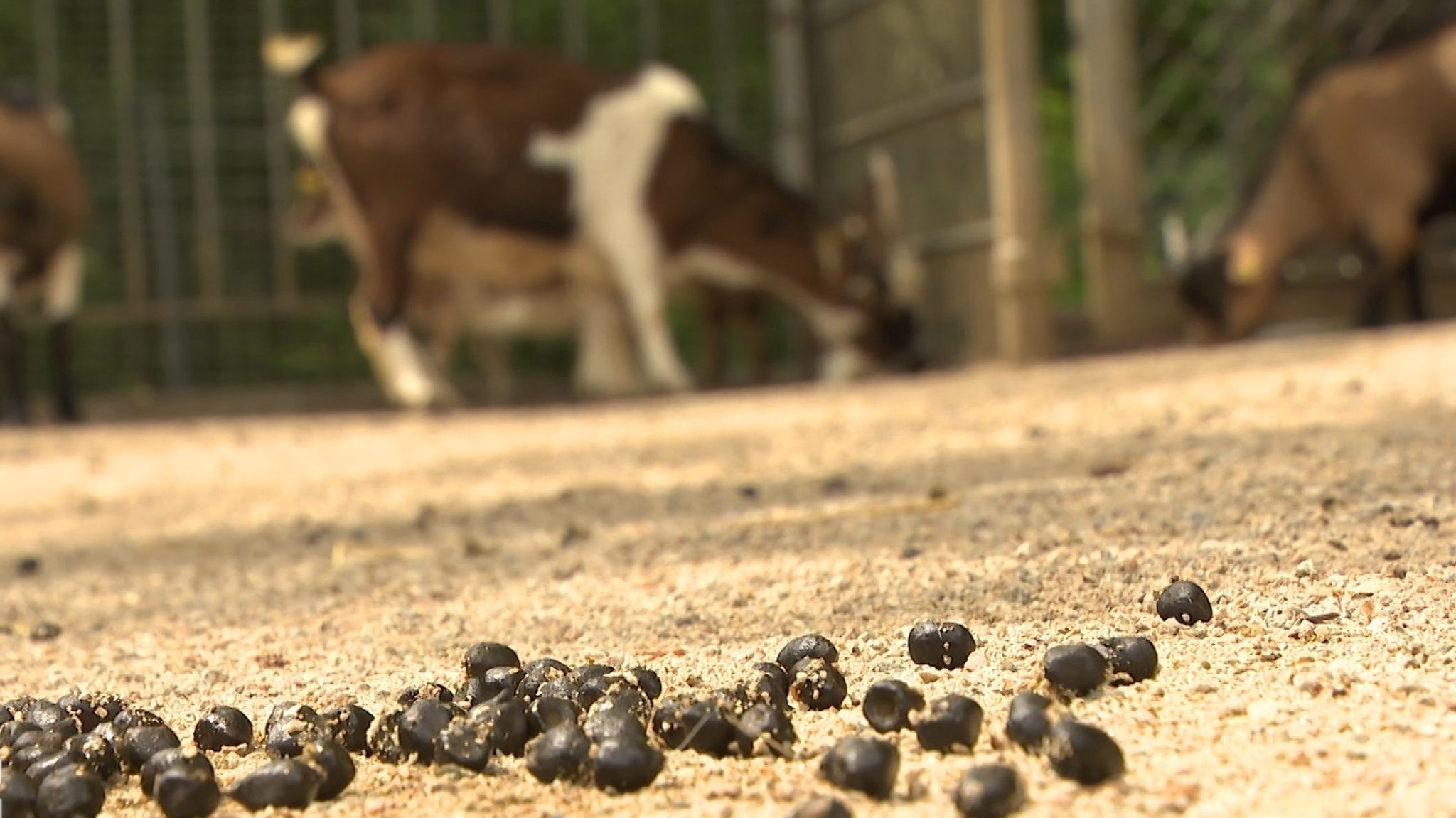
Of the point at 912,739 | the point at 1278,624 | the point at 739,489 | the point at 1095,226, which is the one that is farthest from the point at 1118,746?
the point at 1095,226

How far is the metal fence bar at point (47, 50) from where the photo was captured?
9.95 meters

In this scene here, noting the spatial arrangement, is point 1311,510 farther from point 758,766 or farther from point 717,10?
point 717,10

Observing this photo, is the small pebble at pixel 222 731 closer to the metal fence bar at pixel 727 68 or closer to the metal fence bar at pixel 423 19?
the metal fence bar at pixel 727 68

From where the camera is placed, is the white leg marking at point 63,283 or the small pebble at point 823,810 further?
the white leg marking at point 63,283

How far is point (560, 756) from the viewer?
1.58m

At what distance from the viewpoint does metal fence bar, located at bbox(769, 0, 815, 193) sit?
966 cm

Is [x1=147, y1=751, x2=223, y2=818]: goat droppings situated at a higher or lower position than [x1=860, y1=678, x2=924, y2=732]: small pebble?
lower

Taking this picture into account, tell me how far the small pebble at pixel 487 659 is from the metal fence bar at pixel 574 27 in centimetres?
864

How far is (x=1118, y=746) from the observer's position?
4.90 ft

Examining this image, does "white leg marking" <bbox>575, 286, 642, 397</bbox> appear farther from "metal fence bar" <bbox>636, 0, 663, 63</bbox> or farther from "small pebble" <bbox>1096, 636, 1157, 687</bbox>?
"small pebble" <bbox>1096, 636, 1157, 687</bbox>

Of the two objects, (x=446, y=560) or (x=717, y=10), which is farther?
(x=717, y=10)

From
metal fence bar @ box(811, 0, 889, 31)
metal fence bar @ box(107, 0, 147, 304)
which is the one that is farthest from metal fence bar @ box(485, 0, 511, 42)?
metal fence bar @ box(107, 0, 147, 304)

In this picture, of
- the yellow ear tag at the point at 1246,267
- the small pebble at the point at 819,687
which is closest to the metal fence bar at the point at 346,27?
the yellow ear tag at the point at 1246,267

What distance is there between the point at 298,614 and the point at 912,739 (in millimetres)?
1265
